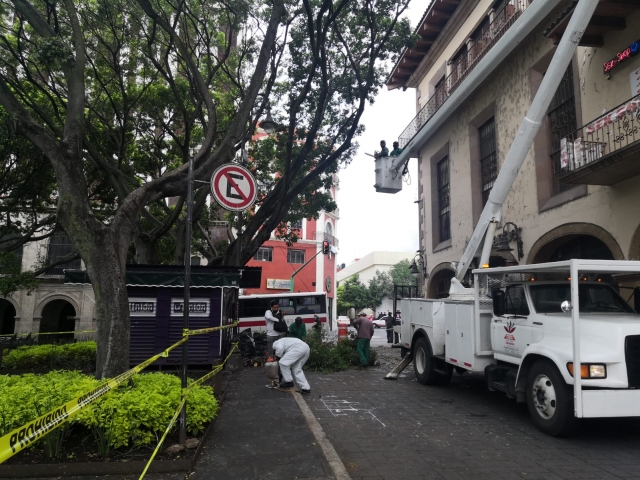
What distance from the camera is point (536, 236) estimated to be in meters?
12.6

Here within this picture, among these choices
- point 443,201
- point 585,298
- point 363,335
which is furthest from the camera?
point 443,201

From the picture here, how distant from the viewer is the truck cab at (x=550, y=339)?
228 inches

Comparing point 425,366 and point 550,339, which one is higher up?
point 550,339

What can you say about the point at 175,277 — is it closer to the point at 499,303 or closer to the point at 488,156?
the point at 499,303

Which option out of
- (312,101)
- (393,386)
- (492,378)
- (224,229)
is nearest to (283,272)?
(224,229)

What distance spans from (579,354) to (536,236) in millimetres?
7451

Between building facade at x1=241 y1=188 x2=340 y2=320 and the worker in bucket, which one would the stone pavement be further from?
building facade at x1=241 y1=188 x2=340 y2=320

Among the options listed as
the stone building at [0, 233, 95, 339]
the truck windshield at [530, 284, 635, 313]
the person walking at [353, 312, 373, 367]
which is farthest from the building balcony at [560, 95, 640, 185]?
the stone building at [0, 233, 95, 339]

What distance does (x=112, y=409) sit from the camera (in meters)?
5.18

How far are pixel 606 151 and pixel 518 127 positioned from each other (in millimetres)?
4083

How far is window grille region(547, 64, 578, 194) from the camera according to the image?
39.5 ft

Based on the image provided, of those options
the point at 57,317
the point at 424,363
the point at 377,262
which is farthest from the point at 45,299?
the point at 377,262

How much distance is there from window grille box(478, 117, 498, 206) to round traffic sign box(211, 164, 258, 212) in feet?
35.1

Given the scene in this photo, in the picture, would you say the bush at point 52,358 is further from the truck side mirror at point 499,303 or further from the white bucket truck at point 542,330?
the truck side mirror at point 499,303
